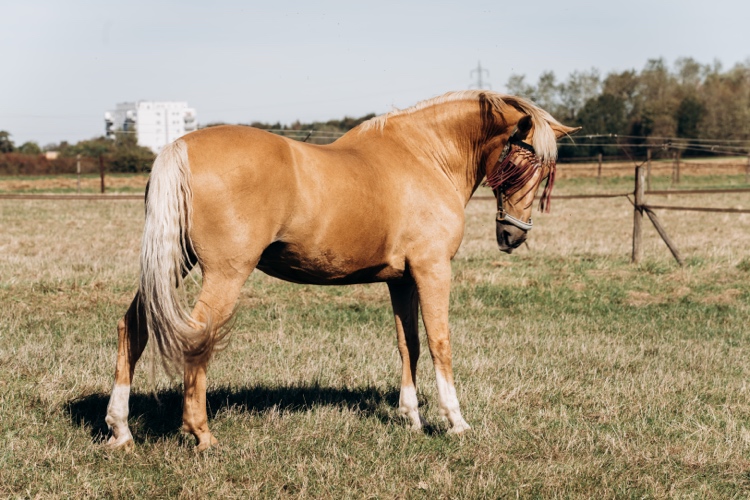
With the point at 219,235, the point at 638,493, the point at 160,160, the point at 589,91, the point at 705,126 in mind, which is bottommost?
the point at 638,493

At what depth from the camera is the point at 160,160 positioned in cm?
405

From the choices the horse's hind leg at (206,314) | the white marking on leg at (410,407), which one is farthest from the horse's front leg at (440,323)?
the horse's hind leg at (206,314)

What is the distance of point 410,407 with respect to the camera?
528cm

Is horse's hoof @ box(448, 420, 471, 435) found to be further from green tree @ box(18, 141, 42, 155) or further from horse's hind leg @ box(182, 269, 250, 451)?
green tree @ box(18, 141, 42, 155)

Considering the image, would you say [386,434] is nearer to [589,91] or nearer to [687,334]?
[687,334]

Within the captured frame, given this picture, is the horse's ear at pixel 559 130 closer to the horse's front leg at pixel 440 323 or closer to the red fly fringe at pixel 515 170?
the red fly fringe at pixel 515 170

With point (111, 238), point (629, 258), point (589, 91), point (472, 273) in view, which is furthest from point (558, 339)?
point (589, 91)

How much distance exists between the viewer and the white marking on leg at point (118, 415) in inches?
169

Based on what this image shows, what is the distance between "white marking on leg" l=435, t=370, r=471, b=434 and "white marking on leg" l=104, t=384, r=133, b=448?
77.7 inches

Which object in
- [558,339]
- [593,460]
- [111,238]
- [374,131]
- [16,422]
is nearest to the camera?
[593,460]

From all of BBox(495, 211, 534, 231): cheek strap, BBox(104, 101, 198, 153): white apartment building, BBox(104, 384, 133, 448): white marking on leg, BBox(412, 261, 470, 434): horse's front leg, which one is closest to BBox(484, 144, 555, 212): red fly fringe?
BBox(495, 211, 534, 231): cheek strap

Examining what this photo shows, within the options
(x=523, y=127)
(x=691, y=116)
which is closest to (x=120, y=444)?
(x=523, y=127)

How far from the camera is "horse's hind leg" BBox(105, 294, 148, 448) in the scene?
4301 millimetres

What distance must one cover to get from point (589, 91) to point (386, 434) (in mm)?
83126
